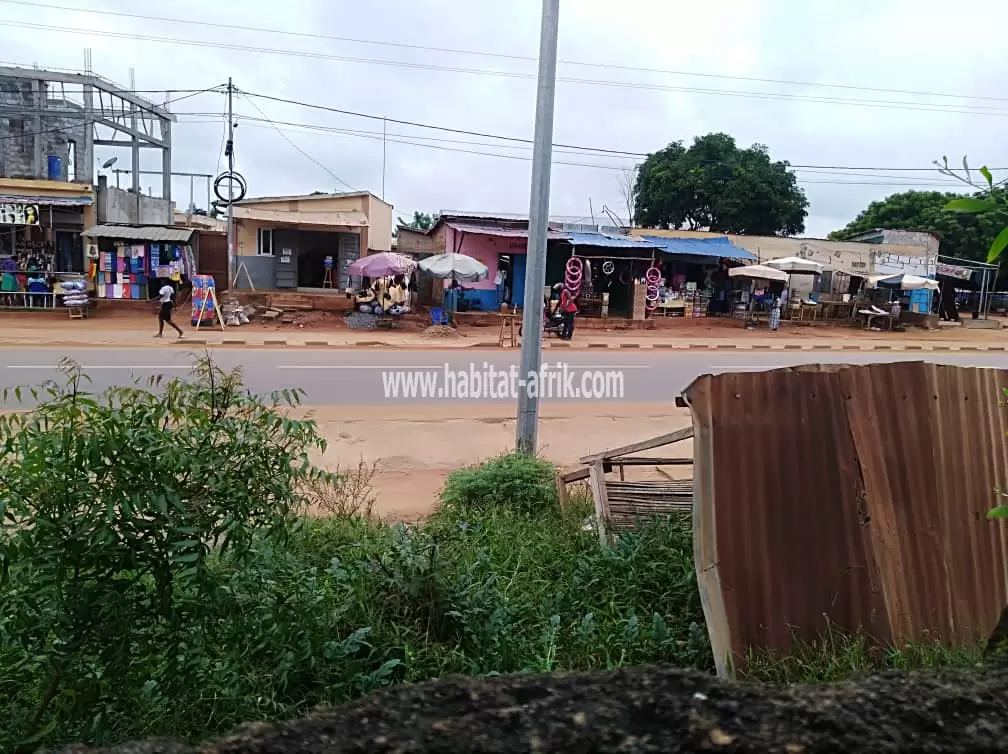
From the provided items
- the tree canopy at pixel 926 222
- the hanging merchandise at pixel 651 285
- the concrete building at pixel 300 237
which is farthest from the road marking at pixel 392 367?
the tree canopy at pixel 926 222

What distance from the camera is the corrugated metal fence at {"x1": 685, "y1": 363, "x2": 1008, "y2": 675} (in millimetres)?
3250

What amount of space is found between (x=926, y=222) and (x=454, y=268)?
1072 inches

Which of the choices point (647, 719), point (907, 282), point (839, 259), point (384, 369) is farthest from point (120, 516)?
point (839, 259)

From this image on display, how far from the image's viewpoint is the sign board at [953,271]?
1122 inches

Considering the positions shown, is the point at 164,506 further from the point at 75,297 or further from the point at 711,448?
the point at 75,297

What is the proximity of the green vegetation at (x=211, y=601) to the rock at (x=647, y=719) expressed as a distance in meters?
1.29

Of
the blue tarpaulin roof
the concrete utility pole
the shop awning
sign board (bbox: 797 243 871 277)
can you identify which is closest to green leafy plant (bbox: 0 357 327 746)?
the concrete utility pole

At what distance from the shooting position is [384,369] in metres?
13.7

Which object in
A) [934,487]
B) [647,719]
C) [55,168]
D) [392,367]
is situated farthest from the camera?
[55,168]

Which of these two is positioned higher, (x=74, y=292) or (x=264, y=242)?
(x=264, y=242)

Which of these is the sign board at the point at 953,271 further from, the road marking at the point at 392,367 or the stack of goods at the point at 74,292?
the stack of goods at the point at 74,292

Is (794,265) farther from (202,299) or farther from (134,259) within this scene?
(134,259)

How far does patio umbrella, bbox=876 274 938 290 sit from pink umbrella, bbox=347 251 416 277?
16.7 metres

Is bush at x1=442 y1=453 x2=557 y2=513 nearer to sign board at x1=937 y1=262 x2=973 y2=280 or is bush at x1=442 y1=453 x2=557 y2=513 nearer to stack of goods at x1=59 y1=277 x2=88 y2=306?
stack of goods at x1=59 y1=277 x2=88 y2=306
